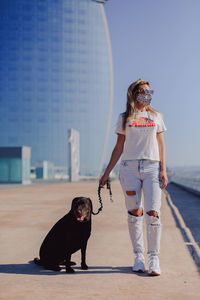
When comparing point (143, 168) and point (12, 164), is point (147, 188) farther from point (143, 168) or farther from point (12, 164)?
point (12, 164)

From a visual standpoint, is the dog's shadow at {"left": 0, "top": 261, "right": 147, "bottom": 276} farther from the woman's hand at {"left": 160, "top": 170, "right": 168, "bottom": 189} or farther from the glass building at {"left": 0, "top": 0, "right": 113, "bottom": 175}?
the glass building at {"left": 0, "top": 0, "right": 113, "bottom": 175}

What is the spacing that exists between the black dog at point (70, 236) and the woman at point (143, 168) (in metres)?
0.37

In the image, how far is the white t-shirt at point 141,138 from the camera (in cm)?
347

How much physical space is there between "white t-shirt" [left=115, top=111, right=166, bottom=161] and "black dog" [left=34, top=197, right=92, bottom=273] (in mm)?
590

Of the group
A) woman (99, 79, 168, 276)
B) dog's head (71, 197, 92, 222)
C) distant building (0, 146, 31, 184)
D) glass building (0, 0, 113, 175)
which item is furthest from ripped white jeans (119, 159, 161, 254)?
glass building (0, 0, 113, 175)

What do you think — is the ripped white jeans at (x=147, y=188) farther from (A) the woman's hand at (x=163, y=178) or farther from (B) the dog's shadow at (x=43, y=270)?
(B) the dog's shadow at (x=43, y=270)

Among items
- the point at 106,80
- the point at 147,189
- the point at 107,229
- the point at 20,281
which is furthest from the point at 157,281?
the point at 106,80

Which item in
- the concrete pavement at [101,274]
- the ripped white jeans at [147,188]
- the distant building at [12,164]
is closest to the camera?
the concrete pavement at [101,274]

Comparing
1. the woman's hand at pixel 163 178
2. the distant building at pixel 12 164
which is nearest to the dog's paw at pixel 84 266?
the woman's hand at pixel 163 178

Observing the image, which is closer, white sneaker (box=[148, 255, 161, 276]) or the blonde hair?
white sneaker (box=[148, 255, 161, 276])

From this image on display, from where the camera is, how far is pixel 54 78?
94.8 metres

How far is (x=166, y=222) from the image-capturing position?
7.05m

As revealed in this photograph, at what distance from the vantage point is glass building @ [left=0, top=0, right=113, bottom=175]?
93.7 m

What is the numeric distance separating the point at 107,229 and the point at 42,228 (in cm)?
102
